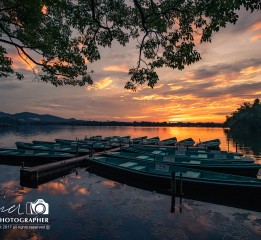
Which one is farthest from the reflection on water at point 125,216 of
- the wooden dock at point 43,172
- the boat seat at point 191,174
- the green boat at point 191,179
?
A: the boat seat at point 191,174

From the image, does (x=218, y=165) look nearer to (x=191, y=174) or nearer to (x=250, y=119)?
(x=191, y=174)

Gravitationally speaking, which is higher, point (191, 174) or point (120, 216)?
point (191, 174)

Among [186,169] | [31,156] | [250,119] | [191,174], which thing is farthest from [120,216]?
[250,119]

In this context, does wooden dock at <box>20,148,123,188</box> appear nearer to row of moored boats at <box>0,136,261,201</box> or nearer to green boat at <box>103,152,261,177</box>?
row of moored boats at <box>0,136,261,201</box>

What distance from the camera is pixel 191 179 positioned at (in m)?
15.2

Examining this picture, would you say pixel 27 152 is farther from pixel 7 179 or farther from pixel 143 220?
pixel 143 220

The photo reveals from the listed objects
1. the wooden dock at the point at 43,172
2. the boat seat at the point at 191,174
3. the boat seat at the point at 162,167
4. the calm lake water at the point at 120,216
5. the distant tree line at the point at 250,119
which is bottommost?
the calm lake water at the point at 120,216

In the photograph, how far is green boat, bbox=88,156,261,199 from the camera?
13805 millimetres

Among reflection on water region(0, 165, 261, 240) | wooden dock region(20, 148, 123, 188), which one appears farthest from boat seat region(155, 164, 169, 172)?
wooden dock region(20, 148, 123, 188)

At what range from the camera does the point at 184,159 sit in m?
22.6

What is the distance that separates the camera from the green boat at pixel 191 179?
1380 cm

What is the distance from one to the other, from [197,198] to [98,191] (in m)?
7.50

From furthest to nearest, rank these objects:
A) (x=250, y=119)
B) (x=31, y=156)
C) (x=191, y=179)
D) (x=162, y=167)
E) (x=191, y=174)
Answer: (x=250, y=119) < (x=31, y=156) < (x=162, y=167) < (x=191, y=174) < (x=191, y=179)

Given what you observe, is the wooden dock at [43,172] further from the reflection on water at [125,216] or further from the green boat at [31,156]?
the green boat at [31,156]
